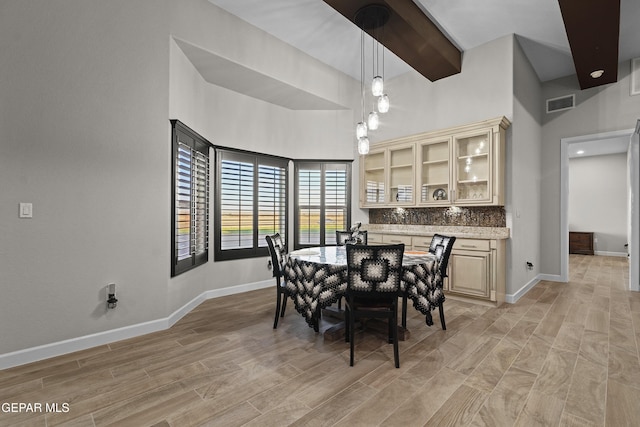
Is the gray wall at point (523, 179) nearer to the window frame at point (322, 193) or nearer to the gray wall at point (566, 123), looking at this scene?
the gray wall at point (566, 123)

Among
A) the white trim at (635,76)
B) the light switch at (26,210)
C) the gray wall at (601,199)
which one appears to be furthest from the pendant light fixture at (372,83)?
the gray wall at (601,199)

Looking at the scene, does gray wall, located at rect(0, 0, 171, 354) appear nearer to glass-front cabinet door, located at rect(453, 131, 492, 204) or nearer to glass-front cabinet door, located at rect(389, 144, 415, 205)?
glass-front cabinet door, located at rect(389, 144, 415, 205)

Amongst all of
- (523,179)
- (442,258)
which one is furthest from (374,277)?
(523,179)

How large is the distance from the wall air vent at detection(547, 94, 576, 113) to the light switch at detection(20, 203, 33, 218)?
24.0 ft

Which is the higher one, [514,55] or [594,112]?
[514,55]

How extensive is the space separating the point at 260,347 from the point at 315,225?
291 centimetres

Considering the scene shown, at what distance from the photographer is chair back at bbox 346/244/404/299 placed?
239 cm

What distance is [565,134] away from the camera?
5.34 m

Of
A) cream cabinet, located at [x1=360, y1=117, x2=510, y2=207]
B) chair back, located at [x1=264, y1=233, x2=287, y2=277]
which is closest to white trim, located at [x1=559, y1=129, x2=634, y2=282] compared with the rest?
cream cabinet, located at [x1=360, y1=117, x2=510, y2=207]

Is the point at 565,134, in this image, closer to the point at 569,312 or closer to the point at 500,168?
the point at 500,168

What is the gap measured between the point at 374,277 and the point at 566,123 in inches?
207

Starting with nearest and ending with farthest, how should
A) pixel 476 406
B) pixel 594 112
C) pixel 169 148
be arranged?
1. pixel 476 406
2. pixel 169 148
3. pixel 594 112

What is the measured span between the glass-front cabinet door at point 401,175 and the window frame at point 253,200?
1766mm

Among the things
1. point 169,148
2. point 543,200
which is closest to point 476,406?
point 169,148
